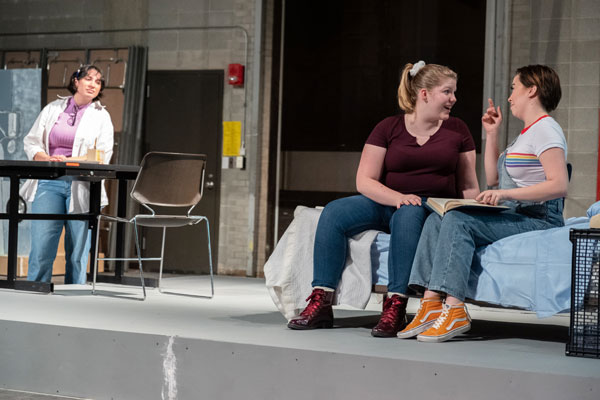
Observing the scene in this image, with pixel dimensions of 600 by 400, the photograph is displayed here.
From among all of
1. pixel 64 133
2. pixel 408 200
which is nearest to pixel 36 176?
pixel 64 133

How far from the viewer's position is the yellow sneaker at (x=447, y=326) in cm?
321

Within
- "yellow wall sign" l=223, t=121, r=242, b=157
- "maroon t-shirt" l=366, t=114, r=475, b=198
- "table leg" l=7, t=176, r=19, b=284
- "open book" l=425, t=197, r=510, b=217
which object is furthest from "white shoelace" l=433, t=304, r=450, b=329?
"yellow wall sign" l=223, t=121, r=242, b=157

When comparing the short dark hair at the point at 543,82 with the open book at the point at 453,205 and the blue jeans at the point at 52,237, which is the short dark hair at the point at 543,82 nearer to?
the open book at the point at 453,205

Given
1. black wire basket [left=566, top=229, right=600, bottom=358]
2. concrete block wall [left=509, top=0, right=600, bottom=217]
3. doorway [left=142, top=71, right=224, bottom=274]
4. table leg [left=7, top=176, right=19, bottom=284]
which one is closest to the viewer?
black wire basket [left=566, top=229, right=600, bottom=358]

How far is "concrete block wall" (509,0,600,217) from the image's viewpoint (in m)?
6.57

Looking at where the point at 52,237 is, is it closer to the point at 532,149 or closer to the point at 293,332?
the point at 293,332

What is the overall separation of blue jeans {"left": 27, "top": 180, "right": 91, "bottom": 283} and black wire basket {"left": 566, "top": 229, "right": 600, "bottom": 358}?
333 centimetres

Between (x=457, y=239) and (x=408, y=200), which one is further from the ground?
(x=408, y=200)

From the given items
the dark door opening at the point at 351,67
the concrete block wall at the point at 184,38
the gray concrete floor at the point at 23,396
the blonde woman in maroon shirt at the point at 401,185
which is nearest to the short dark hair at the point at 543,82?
the blonde woman in maroon shirt at the point at 401,185

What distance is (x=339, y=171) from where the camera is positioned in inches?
289

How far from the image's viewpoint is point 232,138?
25.1 feet

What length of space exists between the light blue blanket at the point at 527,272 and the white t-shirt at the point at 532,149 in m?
0.24

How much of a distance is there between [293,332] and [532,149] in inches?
47.4

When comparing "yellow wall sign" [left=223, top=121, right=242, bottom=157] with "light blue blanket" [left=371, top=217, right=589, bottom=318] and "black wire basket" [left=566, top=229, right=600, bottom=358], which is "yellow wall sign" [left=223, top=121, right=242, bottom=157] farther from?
"black wire basket" [left=566, top=229, right=600, bottom=358]
